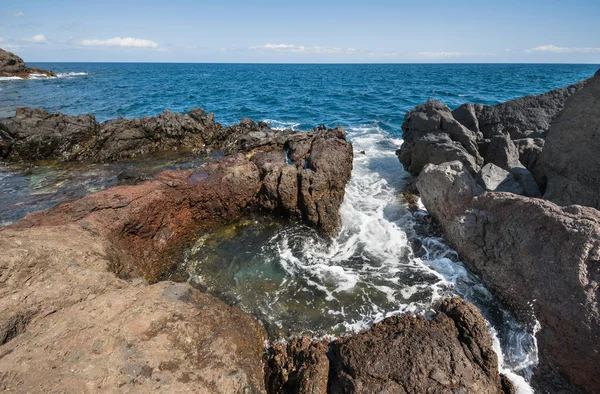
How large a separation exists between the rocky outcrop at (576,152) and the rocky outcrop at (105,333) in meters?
7.75

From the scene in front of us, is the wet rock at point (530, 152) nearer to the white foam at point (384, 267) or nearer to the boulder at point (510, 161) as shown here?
the boulder at point (510, 161)

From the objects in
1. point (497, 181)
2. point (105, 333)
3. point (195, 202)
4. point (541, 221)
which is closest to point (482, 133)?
point (497, 181)

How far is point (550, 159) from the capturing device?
8.26 metres

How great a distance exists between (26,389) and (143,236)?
493cm

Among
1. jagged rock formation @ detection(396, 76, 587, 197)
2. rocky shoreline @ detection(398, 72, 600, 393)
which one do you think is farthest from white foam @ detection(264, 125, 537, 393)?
jagged rock formation @ detection(396, 76, 587, 197)

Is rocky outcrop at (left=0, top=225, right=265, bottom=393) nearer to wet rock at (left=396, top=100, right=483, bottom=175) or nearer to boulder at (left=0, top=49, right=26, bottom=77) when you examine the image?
wet rock at (left=396, top=100, right=483, bottom=175)

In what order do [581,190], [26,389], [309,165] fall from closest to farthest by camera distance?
[26,389] < [581,190] < [309,165]

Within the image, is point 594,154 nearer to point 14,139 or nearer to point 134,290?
point 134,290

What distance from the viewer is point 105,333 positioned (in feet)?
13.3

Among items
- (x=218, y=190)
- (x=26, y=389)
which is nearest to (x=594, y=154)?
(x=218, y=190)

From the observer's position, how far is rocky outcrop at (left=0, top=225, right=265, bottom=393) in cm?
355

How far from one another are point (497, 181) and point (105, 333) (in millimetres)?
9350

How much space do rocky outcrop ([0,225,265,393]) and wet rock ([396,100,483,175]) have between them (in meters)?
9.10

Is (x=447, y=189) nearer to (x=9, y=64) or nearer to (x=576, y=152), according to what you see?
(x=576, y=152)
